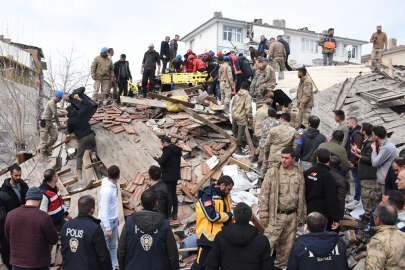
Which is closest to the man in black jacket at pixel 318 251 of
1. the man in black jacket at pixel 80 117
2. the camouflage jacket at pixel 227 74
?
the man in black jacket at pixel 80 117

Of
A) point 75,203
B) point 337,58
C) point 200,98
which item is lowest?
point 75,203

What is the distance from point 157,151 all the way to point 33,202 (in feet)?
18.9

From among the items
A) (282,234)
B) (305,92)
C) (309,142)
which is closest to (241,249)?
(282,234)

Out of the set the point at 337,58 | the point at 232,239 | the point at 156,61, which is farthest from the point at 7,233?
→ the point at 337,58

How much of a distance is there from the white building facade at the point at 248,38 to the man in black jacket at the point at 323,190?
33513 mm

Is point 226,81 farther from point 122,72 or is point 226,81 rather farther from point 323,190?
point 323,190

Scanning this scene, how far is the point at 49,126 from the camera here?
1052cm

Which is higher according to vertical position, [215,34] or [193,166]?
[215,34]

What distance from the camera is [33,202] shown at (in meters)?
4.95

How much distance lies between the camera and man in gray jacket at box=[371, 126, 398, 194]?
5992 millimetres

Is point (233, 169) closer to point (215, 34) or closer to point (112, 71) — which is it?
point (112, 71)

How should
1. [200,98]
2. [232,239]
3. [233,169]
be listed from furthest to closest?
[200,98], [233,169], [232,239]

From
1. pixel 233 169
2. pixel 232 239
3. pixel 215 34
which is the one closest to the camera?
pixel 232 239

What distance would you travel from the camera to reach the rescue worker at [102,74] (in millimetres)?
13414
